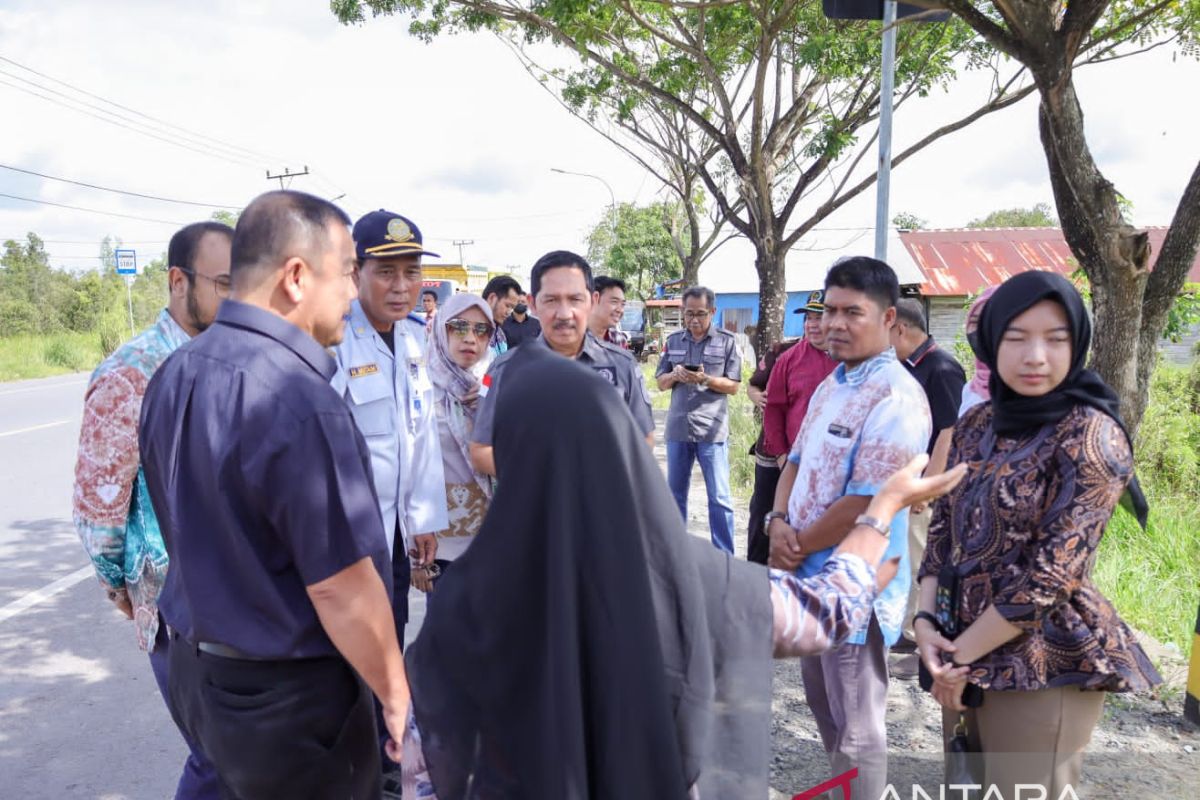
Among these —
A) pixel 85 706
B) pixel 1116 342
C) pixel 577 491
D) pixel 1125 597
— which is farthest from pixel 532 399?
pixel 1125 597

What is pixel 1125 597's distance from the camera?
4.52m

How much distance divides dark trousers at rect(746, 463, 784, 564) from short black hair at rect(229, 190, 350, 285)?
3624mm

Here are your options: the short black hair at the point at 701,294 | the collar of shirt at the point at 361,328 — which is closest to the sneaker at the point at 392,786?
the collar of shirt at the point at 361,328

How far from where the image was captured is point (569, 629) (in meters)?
1.14

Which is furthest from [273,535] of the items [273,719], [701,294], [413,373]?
[701,294]

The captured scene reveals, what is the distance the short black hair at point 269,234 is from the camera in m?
1.81

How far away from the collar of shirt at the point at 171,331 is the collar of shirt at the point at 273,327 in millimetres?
962

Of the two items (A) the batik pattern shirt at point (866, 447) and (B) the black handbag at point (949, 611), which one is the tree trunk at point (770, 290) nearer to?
(A) the batik pattern shirt at point (866, 447)

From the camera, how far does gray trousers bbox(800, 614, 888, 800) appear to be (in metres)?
2.40

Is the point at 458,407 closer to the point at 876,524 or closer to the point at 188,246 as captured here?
the point at 188,246

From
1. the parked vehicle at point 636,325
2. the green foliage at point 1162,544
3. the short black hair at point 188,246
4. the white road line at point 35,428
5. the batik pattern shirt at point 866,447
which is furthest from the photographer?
the parked vehicle at point 636,325

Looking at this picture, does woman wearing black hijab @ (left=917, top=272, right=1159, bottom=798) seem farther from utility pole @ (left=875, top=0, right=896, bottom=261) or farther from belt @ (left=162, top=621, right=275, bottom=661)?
utility pole @ (left=875, top=0, right=896, bottom=261)

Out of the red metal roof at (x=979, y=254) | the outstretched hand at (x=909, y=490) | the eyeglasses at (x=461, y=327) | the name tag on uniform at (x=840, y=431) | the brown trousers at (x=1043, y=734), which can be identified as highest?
the red metal roof at (x=979, y=254)

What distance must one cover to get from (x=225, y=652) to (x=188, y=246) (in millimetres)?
1583
